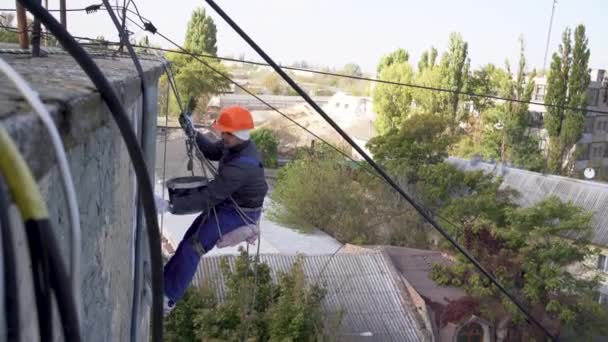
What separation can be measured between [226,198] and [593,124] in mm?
32414

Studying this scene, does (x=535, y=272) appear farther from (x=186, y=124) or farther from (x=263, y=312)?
(x=186, y=124)

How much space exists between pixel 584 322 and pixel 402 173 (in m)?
7.60

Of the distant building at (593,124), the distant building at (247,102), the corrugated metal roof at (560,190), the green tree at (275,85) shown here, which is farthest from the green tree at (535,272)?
the green tree at (275,85)

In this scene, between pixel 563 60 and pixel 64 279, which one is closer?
pixel 64 279

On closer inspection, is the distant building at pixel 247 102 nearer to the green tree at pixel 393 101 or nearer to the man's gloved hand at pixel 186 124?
the green tree at pixel 393 101

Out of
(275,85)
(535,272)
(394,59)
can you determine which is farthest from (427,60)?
(275,85)

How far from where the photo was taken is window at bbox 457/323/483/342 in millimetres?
15562

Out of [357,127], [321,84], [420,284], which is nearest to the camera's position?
[420,284]

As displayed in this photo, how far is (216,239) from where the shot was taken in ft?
12.2

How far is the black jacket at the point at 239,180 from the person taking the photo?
3.50m

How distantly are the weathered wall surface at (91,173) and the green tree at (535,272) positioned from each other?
1324 centimetres

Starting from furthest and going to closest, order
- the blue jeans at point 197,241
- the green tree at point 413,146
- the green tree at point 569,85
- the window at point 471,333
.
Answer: the green tree at point 569,85 < the green tree at point 413,146 < the window at point 471,333 < the blue jeans at point 197,241

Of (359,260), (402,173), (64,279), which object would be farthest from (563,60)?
(64,279)

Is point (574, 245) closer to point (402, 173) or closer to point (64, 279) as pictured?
point (402, 173)
